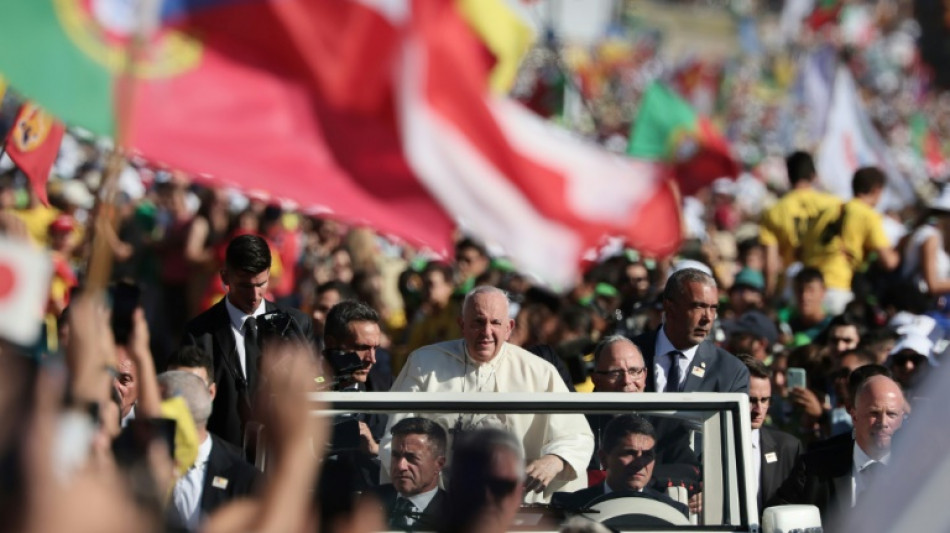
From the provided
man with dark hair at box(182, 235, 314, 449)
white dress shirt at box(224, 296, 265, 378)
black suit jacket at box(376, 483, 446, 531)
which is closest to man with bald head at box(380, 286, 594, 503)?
man with dark hair at box(182, 235, 314, 449)

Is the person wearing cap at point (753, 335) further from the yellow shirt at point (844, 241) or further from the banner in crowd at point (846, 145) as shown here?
the banner in crowd at point (846, 145)

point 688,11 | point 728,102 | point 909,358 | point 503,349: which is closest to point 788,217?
point 909,358

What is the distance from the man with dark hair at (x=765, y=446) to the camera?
7516 mm

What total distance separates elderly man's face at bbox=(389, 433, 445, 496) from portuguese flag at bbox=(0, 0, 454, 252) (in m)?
0.88

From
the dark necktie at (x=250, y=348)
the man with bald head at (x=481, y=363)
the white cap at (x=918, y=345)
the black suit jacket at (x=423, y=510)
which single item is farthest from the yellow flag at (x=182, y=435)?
the white cap at (x=918, y=345)

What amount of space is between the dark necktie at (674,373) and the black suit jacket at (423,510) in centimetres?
261

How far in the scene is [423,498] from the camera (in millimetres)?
5598

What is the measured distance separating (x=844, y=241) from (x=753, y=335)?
2.70 metres

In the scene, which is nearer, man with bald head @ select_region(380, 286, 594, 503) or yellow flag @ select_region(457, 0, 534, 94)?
yellow flag @ select_region(457, 0, 534, 94)

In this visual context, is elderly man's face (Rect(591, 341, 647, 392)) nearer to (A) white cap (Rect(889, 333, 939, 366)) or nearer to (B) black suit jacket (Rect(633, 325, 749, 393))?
(B) black suit jacket (Rect(633, 325, 749, 393))

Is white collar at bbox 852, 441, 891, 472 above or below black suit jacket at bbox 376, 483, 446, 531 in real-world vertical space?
above

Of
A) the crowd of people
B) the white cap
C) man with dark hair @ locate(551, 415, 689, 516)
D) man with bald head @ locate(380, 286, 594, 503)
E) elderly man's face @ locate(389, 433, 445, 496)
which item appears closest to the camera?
the crowd of people

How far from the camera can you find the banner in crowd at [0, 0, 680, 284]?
16.7 ft

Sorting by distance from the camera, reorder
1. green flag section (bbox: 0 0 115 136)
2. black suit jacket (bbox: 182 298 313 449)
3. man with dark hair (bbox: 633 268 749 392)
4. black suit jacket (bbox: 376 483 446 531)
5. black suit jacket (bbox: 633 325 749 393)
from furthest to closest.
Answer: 1. man with dark hair (bbox: 633 268 749 392)
2. black suit jacket (bbox: 633 325 749 393)
3. black suit jacket (bbox: 182 298 313 449)
4. black suit jacket (bbox: 376 483 446 531)
5. green flag section (bbox: 0 0 115 136)
